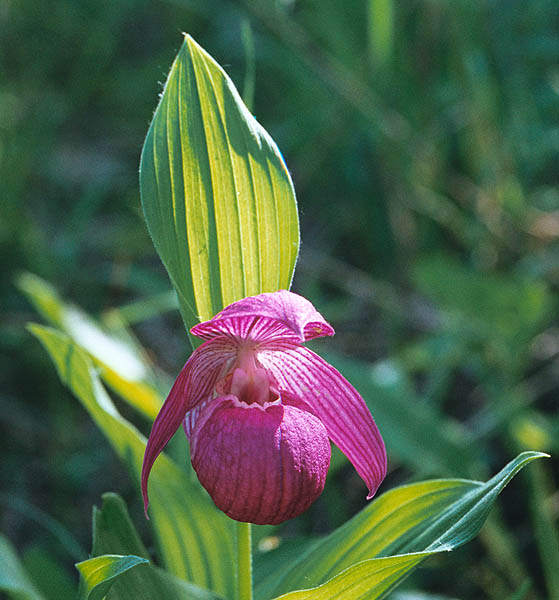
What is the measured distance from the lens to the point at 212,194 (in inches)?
35.2

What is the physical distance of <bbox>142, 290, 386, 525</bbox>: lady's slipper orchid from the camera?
2.52 ft

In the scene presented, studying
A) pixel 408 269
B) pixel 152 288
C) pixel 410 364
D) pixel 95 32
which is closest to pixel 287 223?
pixel 410 364

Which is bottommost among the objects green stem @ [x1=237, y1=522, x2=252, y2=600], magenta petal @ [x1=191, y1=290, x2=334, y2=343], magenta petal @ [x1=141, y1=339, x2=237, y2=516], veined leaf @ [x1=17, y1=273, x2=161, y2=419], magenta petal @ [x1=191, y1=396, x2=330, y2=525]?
green stem @ [x1=237, y1=522, x2=252, y2=600]

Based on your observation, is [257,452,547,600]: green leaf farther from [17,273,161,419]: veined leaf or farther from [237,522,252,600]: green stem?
[17,273,161,419]: veined leaf

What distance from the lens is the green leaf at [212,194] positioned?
87 cm

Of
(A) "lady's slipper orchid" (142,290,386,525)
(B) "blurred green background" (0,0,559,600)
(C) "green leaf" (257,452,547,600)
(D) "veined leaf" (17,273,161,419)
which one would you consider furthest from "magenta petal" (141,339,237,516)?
(B) "blurred green background" (0,0,559,600)

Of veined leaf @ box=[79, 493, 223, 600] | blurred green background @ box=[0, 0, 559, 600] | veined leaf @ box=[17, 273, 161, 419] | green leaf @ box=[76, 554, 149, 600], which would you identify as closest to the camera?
green leaf @ box=[76, 554, 149, 600]

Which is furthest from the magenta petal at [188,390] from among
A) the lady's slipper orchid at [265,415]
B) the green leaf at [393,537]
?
the green leaf at [393,537]

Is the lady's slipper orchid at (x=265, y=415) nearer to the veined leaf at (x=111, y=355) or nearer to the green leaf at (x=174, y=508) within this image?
the green leaf at (x=174, y=508)

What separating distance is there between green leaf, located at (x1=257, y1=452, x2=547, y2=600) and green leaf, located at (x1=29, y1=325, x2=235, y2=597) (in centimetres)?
8

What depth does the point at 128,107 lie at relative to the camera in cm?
278

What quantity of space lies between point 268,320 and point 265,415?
4.9 inches

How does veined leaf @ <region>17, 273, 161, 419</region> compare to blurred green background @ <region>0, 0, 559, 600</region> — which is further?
blurred green background @ <region>0, 0, 559, 600</region>

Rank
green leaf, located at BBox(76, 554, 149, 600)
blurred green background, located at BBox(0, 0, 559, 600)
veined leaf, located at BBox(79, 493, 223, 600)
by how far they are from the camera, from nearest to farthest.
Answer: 1. green leaf, located at BBox(76, 554, 149, 600)
2. veined leaf, located at BBox(79, 493, 223, 600)
3. blurred green background, located at BBox(0, 0, 559, 600)
